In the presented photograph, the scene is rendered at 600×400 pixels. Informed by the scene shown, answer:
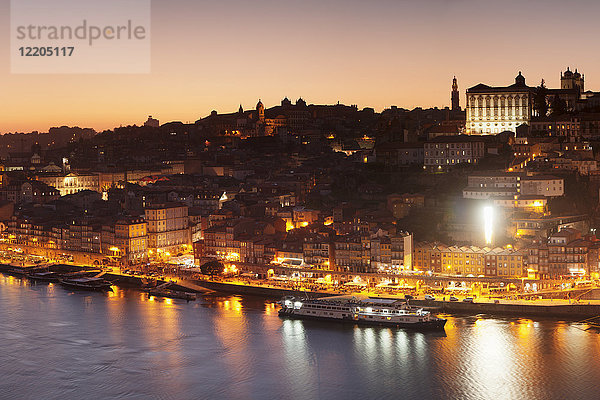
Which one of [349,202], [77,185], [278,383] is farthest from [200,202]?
[278,383]

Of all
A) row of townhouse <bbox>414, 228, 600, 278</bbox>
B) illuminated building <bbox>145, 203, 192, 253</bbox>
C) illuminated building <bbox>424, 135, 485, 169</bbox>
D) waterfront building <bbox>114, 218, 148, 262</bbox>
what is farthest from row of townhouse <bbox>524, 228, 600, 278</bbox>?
waterfront building <bbox>114, 218, 148, 262</bbox>

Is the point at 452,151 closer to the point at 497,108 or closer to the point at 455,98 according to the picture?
the point at 497,108

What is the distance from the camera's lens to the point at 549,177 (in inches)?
796

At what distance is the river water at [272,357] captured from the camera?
484 inches

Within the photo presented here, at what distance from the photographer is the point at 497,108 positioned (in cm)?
2569

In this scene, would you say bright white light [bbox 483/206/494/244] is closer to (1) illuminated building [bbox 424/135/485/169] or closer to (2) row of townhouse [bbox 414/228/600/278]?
(2) row of townhouse [bbox 414/228/600/278]

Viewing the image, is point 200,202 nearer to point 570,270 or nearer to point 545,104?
point 545,104

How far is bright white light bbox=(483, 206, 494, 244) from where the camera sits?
18.7 meters

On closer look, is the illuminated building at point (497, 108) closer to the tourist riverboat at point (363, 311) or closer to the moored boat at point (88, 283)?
the tourist riverboat at point (363, 311)

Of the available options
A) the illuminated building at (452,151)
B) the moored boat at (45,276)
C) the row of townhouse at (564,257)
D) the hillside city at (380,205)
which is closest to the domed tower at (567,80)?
the hillside city at (380,205)

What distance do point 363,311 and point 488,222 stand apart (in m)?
4.58

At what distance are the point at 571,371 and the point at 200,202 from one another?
16.2 m

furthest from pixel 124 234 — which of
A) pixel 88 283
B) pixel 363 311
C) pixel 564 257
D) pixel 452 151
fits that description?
pixel 564 257

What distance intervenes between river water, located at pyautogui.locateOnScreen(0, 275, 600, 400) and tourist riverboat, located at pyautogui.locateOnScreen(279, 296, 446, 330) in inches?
8.6
